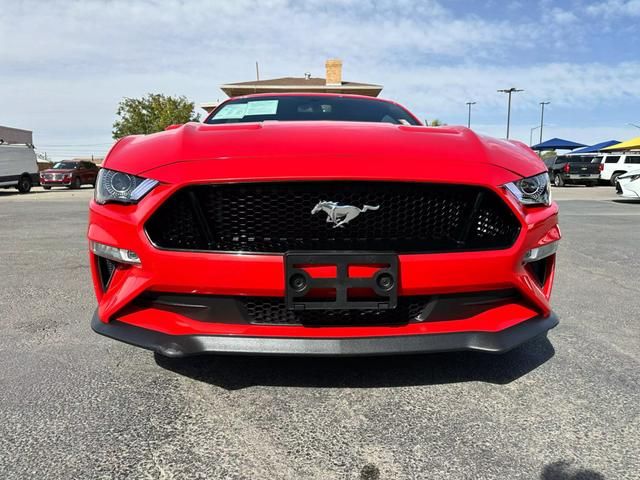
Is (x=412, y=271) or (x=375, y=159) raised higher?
(x=375, y=159)

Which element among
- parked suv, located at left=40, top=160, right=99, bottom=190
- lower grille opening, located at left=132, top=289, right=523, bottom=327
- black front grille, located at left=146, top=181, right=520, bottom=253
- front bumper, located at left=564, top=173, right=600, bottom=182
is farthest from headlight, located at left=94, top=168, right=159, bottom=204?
front bumper, located at left=564, top=173, right=600, bottom=182

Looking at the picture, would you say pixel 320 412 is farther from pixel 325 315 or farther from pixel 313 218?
pixel 313 218

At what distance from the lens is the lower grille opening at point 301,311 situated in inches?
72.3

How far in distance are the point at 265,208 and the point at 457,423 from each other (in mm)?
1083

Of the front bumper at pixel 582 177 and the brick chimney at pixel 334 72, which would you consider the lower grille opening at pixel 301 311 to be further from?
the brick chimney at pixel 334 72

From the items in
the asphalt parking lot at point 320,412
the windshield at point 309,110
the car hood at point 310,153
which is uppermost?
the windshield at point 309,110

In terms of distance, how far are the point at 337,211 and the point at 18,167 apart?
23622 millimetres

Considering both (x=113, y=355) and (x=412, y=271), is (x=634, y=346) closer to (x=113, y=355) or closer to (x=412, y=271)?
(x=412, y=271)

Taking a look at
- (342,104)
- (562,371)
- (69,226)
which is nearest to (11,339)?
(342,104)

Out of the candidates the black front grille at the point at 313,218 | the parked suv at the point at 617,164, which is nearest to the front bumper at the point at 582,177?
the parked suv at the point at 617,164

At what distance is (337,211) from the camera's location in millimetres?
1837

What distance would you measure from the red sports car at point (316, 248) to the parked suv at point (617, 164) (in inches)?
876

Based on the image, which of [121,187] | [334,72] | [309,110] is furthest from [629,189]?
[334,72]

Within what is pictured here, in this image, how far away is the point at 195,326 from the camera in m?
1.84
